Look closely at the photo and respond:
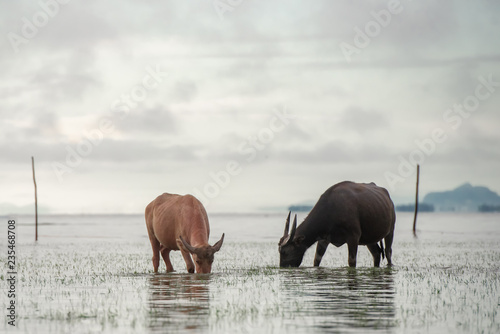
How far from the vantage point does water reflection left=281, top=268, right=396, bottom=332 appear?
1027 cm

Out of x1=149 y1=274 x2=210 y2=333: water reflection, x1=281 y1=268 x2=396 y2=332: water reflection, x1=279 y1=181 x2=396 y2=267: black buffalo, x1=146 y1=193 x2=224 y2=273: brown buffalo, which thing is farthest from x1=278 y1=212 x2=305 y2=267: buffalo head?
x1=149 y1=274 x2=210 y2=333: water reflection

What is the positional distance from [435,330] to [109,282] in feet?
28.0

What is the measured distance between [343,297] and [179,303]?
2.75 metres

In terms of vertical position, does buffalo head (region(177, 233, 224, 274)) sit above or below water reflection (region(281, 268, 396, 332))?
above

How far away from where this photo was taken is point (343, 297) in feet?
42.4

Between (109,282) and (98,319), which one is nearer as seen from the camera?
(98,319)

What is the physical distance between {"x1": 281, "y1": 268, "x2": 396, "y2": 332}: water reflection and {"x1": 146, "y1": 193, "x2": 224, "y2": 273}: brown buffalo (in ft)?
6.25

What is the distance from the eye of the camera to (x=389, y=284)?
15.3 m

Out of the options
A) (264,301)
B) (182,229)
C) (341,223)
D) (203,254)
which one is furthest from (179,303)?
(341,223)

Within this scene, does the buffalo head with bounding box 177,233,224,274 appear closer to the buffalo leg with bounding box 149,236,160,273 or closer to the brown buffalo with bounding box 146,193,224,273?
the brown buffalo with bounding box 146,193,224,273

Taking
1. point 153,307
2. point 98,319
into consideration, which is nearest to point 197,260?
point 153,307

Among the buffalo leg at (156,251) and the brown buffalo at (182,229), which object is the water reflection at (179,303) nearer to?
the brown buffalo at (182,229)

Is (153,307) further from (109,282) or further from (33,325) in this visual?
(109,282)

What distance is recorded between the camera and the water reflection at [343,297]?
10.3 m
